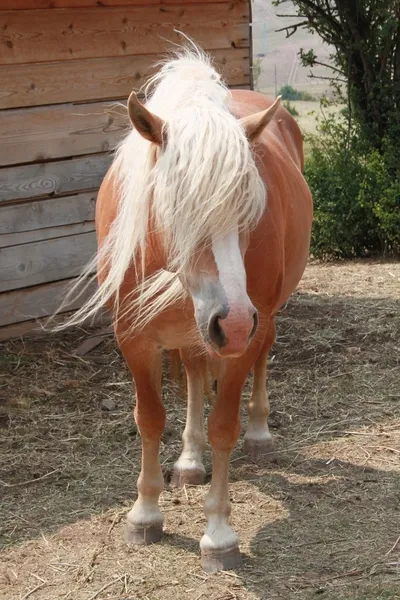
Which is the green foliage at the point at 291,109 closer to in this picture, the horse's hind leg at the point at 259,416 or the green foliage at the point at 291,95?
the green foliage at the point at 291,95

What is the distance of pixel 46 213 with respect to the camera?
546 centimetres

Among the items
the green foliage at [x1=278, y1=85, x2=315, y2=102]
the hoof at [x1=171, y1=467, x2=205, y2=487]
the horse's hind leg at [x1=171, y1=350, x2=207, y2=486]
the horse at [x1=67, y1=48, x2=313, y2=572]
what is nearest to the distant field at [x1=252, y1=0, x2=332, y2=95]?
the green foliage at [x1=278, y1=85, x2=315, y2=102]

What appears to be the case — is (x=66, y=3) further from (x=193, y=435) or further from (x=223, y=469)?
(x=223, y=469)

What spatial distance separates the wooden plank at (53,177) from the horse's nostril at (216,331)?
3.19 m

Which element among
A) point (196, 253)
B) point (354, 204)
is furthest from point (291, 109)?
point (196, 253)

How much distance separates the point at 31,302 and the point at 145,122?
10.4 ft

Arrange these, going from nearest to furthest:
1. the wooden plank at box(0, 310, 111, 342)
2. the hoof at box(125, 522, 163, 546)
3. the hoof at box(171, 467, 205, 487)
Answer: the hoof at box(125, 522, 163, 546) → the hoof at box(171, 467, 205, 487) → the wooden plank at box(0, 310, 111, 342)

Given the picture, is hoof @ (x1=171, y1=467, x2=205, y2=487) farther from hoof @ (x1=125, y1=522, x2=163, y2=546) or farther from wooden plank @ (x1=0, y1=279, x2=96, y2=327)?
wooden plank @ (x1=0, y1=279, x2=96, y2=327)

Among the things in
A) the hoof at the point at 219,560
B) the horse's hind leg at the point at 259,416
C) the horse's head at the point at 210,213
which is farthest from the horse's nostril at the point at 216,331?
the horse's hind leg at the point at 259,416

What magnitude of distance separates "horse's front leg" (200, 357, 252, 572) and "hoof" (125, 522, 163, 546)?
24 centimetres

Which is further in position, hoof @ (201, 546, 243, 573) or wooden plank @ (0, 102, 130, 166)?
wooden plank @ (0, 102, 130, 166)

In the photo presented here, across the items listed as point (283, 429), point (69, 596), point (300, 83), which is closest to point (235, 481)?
point (283, 429)

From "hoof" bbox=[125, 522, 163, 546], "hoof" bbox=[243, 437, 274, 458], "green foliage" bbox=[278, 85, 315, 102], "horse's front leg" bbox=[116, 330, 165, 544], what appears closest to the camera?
"horse's front leg" bbox=[116, 330, 165, 544]

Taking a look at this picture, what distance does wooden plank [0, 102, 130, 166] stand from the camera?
5.18 metres
